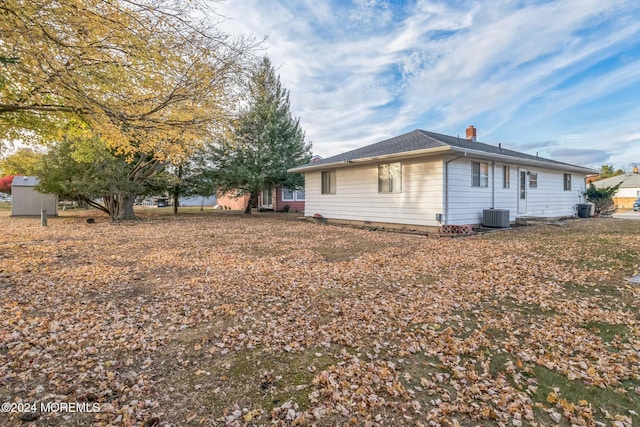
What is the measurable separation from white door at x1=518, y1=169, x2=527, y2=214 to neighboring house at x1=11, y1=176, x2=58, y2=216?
2641 centimetres

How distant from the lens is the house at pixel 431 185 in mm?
10594

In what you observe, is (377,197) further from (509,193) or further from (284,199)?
(284,199)

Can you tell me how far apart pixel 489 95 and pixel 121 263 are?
18.7 meters

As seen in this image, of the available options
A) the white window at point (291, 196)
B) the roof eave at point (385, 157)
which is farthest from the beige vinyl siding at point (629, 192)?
the roof eave at point (385, 157)

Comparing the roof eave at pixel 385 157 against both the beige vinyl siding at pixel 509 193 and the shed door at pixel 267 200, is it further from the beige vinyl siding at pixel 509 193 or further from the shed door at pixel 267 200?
the shed door at pixel 267 200

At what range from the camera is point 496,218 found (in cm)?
1145

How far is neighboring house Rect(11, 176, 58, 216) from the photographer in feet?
60.0

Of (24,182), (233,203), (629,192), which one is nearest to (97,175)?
(24,182)

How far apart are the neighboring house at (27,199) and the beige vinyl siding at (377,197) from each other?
17.0 meters

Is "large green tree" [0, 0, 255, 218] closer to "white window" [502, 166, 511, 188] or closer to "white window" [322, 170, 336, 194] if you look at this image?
"white window" [322, 170, 336, 194]

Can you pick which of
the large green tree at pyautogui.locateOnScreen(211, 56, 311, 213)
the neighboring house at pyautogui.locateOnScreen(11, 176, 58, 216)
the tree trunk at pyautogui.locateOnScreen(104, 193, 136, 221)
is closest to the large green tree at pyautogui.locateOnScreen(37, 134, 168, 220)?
the tree trunk at pyautogui.locateOnScreen(104, 193, 136, 221)

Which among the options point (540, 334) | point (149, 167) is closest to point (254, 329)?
point (540, 334)

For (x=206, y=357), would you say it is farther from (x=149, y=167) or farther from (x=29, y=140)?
(x=149, y=167)

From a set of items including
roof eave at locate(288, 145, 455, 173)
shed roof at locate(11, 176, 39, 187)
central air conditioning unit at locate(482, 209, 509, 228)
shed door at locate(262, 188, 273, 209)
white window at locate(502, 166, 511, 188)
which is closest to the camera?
roof eave at locate(288, 145, 455, 173)
